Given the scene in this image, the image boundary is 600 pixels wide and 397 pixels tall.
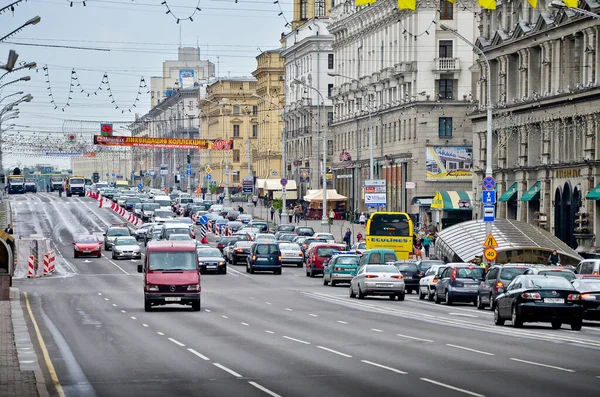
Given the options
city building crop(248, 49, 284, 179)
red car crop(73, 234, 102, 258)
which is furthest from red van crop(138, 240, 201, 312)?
city building crop(248, 49, 284, 179)

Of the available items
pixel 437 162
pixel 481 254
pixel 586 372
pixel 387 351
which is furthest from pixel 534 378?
pixel 437 162

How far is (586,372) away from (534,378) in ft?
4.28

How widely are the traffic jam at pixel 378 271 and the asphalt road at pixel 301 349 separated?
0.58 metres

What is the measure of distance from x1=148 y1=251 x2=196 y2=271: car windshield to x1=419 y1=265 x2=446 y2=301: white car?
10.6 m

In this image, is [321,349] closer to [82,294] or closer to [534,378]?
[534,378]

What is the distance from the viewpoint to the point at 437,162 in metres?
98.1

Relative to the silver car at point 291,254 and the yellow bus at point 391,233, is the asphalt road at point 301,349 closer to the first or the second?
the yellow bus at point 391,233

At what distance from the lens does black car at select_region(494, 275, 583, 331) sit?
31.3 metres

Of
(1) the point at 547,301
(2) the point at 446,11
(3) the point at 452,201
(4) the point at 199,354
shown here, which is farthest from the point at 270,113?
(4) the point at 199,354

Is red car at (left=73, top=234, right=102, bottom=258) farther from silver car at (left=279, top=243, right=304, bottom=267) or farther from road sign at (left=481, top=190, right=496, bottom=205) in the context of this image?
road sign at (left=481, top=190, right=496, bottom=205)

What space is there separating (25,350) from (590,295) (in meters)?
15.8

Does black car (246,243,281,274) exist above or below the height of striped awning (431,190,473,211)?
below

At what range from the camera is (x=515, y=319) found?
3244 cm

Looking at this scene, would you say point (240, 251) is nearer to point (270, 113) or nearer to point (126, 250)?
point (126, 250)
